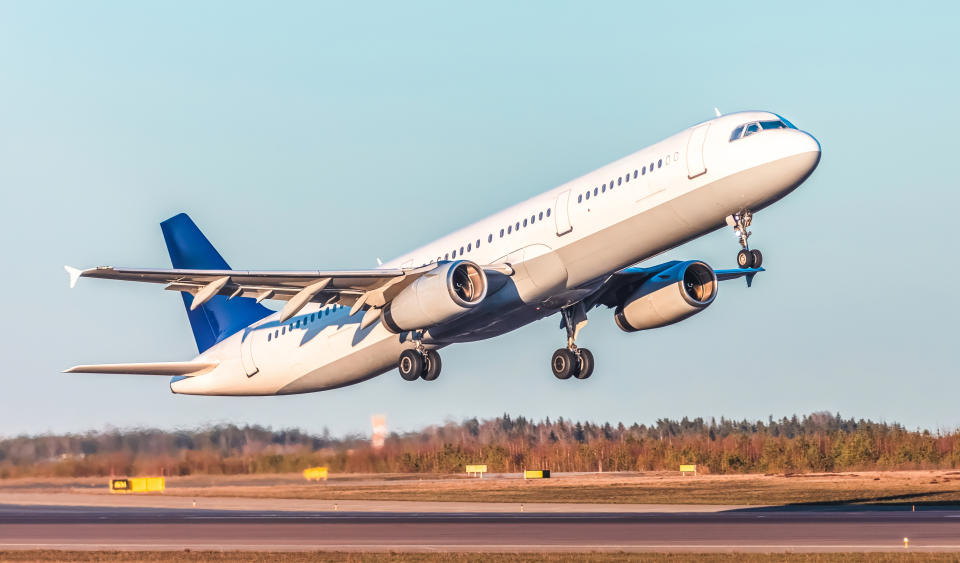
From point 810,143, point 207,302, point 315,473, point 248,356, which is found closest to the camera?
point 810,143

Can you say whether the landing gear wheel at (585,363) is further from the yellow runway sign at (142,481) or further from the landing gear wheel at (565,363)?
the yellow runway sign at (142,481)

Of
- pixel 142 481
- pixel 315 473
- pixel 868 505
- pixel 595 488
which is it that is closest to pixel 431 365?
pixel 315 473

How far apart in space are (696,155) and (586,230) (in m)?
3.70

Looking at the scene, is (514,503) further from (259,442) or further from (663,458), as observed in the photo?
(663,458)

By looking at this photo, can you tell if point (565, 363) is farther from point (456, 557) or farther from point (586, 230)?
point (456, 557)

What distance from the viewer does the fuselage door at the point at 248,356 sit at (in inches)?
1769

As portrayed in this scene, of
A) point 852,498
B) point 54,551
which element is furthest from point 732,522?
point 54,551

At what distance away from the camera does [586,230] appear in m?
34.9

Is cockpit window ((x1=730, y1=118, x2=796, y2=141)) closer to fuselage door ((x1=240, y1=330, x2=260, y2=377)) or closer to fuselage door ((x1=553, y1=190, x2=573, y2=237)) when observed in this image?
fuselage door ((x1=553, y1=190, x2=573, y2=237))

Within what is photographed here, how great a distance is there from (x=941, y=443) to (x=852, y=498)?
16829mm

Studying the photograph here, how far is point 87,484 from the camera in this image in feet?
157

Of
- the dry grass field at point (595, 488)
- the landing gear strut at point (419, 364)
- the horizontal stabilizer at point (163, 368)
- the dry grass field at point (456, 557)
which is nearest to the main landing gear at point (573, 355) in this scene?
the landing gear strut at point (419, 364)

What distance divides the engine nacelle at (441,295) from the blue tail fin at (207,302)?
39.3 feet

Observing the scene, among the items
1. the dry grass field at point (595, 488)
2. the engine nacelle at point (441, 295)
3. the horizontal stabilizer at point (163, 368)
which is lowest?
the dry grass field at point (595, 488)
